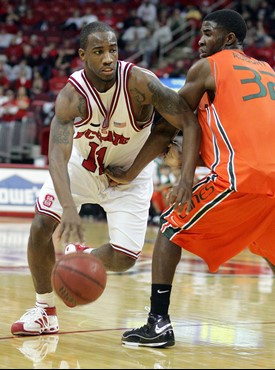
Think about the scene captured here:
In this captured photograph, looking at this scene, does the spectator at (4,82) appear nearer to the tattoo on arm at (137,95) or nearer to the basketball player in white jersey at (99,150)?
the basketball player in white jersey at (99,150)

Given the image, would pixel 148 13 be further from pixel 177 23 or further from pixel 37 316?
pixel 37 316

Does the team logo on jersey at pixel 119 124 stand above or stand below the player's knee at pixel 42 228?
above

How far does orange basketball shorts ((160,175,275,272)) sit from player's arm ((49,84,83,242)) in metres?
0.63

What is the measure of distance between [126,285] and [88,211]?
363 inches

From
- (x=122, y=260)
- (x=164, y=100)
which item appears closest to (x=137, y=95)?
(x=164, y=100)

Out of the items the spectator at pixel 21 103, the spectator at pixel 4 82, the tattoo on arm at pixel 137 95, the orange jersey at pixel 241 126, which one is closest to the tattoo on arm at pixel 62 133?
the tattoo on arm at pixel 137 95

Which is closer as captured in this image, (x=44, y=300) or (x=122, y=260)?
(x=44, y=300)

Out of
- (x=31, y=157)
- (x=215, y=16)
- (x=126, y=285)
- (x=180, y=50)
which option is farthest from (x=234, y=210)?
(x=180, y=50)

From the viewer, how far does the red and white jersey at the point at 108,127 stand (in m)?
4.94

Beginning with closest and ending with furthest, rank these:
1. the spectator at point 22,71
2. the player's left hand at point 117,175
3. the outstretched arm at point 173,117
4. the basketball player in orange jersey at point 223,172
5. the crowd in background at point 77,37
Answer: the basketball player in orange jersey at point 223,172 < the outstretched arm at point 173,117 < the player's left hand at point 117,175 < the crowd in background at point 77,37 < the spectator at point 22,71

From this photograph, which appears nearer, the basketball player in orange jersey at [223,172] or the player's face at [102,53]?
the basketball player in orange jersey at [223,172]

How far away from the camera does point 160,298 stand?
15.5 ft

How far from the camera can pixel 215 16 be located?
188 inches

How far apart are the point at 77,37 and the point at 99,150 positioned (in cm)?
1791
